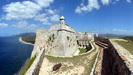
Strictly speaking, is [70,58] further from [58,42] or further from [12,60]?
[12,60]

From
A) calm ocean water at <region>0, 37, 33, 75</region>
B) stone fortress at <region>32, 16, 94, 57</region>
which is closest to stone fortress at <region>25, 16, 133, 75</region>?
stone fortress at <region>32, 16, 94, 57</region>

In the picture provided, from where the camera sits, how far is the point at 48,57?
20.1 m

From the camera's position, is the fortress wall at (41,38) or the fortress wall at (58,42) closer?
the fortress wall at (58,42)

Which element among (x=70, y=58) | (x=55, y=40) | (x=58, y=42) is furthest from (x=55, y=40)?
(x=70, y=58)

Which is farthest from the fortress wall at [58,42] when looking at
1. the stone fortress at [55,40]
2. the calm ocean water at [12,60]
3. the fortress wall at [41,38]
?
the calm ocean water at [12,60]

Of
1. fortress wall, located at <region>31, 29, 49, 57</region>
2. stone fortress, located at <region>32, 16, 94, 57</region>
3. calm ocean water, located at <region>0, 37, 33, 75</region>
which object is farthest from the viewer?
calm ocean water, located at <region>0, 37, 33, 75</region>

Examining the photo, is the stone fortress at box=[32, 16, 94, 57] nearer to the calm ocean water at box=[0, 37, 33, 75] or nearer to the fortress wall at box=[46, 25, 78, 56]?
the fortress wall at box=[46, 25, 78, 56]

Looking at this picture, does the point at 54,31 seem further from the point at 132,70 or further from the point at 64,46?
the point at 132,70

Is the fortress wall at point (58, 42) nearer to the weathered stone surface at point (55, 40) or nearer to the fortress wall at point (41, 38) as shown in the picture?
the weathered stone surface at point (55, 40)

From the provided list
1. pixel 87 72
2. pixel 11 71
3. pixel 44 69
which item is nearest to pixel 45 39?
pixel 44 69

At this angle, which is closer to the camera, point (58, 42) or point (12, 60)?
point (58, 42)

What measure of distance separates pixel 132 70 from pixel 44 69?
12.5 m

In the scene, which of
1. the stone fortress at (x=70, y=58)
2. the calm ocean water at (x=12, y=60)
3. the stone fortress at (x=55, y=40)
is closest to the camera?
the stone fortress at (x=70, y=58)

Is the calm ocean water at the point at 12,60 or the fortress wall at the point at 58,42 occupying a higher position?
the fortress wall at the point at 58,42
